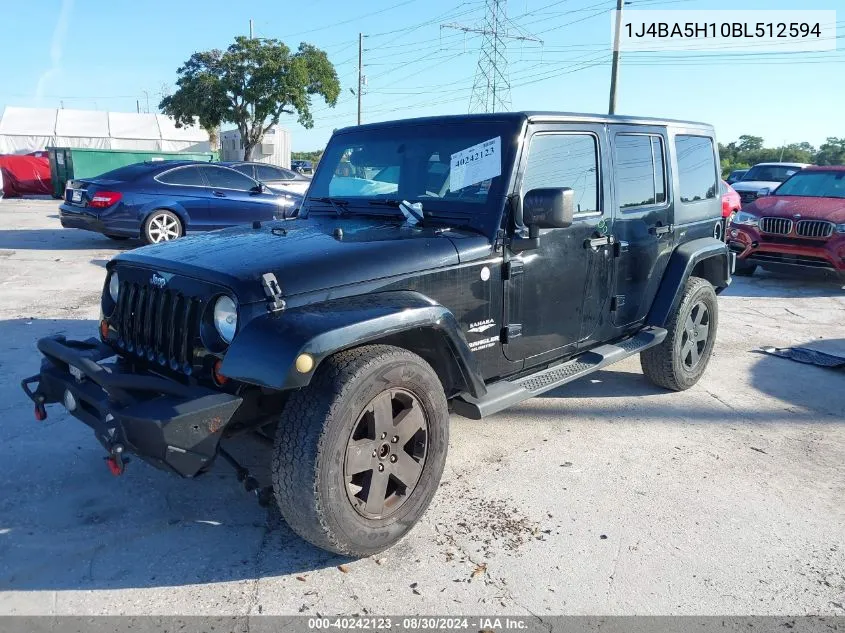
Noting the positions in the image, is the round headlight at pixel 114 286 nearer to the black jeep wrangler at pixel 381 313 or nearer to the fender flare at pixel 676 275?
the black jeep wrangler at pixel 381 313

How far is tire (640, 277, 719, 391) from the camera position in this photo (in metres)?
4.75

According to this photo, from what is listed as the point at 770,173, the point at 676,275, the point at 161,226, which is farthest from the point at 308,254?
the point at 770,173

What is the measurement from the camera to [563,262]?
3725 mm

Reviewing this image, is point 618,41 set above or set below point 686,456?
above

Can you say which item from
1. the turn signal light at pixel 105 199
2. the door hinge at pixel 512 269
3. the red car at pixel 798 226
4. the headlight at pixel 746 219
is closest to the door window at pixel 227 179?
the turn signal light at pixel 105 199

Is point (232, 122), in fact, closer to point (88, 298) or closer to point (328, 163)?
point (88, 298)

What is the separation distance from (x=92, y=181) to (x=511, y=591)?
1008cm

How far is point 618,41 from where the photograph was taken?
65.6 feet

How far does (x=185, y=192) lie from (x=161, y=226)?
678mm

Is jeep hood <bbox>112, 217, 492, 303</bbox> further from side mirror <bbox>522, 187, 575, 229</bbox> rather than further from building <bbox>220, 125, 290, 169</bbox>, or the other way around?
building <bbox>220, 125, 290, 169</bbox>

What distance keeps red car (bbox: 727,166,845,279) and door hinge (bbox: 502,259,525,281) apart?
7.24 metres

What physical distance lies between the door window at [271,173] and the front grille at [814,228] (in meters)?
8.83

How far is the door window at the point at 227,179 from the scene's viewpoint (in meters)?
11.0

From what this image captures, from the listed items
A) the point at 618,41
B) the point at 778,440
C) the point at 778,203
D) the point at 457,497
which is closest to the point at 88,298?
the point at 457,497
